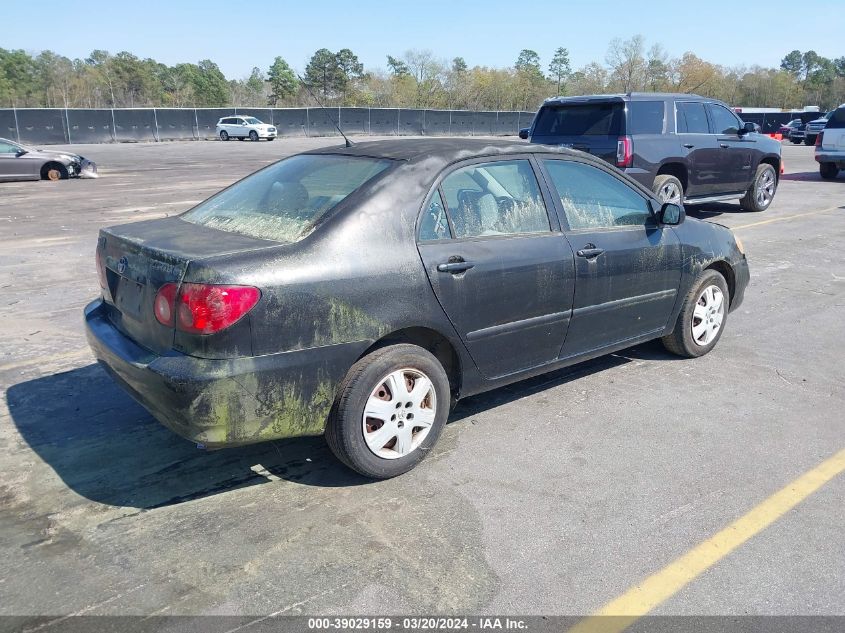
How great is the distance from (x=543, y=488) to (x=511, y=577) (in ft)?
2.48

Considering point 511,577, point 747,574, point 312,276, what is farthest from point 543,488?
point 312,276

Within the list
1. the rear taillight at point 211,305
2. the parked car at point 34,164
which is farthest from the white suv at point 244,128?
the rear taillight at point 211,305

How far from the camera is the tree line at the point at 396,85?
83.1m

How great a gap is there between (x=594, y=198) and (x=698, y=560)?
2383mm

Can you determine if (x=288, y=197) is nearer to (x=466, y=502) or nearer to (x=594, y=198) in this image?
(x=466, y=502)

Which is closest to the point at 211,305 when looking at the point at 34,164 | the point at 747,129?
the point at 747,129

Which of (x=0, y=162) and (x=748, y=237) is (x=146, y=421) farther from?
(x=0, y=162)

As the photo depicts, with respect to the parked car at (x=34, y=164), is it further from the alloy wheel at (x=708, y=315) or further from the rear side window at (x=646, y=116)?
the alloy wheel at (x=708, y=315)

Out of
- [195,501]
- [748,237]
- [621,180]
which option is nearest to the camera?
[195,501]

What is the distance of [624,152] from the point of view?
10.2 m

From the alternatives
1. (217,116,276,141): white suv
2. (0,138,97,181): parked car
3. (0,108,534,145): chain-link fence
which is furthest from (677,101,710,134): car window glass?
(217,116,276,141): white suv

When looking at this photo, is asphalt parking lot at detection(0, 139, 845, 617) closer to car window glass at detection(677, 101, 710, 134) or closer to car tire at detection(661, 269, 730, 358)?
car tire at detection(661, 269, 730, 358)

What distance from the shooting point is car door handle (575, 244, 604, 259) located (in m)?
4.28

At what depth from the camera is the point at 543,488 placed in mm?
3531
